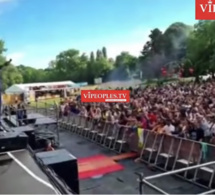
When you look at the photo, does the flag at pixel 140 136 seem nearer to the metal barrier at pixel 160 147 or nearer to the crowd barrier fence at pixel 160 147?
the crowd barrier fence at pixel 160 147

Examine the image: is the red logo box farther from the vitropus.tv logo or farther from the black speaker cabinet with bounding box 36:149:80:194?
the black speaker cabinet with bounding box 36:149:80:194

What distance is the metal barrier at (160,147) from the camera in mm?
8703

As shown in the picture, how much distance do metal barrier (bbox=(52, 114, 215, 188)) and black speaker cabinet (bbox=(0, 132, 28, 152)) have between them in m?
3.42

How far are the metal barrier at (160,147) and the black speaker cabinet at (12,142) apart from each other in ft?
11.2

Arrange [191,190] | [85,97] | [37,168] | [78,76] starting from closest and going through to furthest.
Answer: [37,168], [191,190], [85,97], [78,76]

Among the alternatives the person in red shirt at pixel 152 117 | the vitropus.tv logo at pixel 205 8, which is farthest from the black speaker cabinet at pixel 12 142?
the vitropus.tv logo at pixel 205 8

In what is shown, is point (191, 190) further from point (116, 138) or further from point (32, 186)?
point (116, 138)

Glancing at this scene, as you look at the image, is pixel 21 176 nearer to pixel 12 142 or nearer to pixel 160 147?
pixel 12 142

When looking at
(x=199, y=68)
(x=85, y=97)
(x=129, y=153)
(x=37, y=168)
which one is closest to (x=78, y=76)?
(x=199, y=68)

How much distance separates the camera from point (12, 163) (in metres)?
6.52

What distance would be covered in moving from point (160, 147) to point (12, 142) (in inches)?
193

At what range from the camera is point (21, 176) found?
5793 mm

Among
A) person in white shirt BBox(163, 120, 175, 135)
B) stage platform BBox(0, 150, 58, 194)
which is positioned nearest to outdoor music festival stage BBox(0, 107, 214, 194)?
stage platform BBox(0, 150, 58, 194)

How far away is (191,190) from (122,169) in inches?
109
